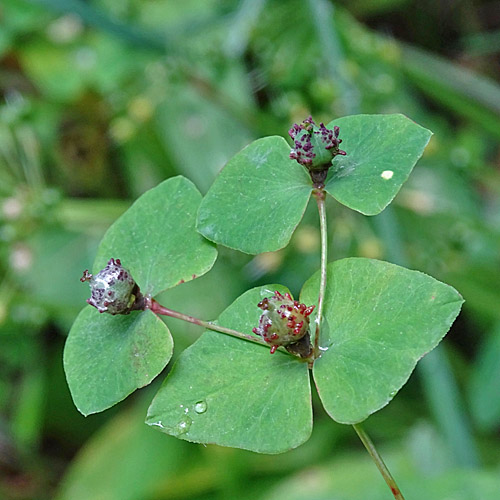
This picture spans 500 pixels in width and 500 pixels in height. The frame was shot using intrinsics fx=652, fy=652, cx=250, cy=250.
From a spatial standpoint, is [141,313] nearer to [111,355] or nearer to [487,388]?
[111,355]

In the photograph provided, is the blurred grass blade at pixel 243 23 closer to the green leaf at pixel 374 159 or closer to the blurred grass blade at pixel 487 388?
the blurred grass blade at pixel 487 388

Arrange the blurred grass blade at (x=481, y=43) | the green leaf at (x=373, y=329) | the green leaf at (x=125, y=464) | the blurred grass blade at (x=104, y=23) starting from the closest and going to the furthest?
the green leaf at (x=373, y=329) < the blurred grass blade at (x=104, y=23) < the green leaf at (x=125, y=464) < the blurred grass blade at (x=481, y=43)

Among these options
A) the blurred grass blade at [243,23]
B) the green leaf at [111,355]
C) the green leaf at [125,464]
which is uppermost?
the green leaf at [111,355]

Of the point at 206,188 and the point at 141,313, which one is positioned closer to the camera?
the point at 141,313

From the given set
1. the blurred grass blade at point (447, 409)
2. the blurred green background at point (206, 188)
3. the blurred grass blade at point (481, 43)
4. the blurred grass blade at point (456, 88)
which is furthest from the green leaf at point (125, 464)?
the blurred grass blade at point (481, 43)

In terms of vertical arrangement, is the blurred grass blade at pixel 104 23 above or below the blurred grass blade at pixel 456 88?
above

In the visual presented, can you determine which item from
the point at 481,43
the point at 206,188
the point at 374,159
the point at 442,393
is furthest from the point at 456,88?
the point at 374,159
